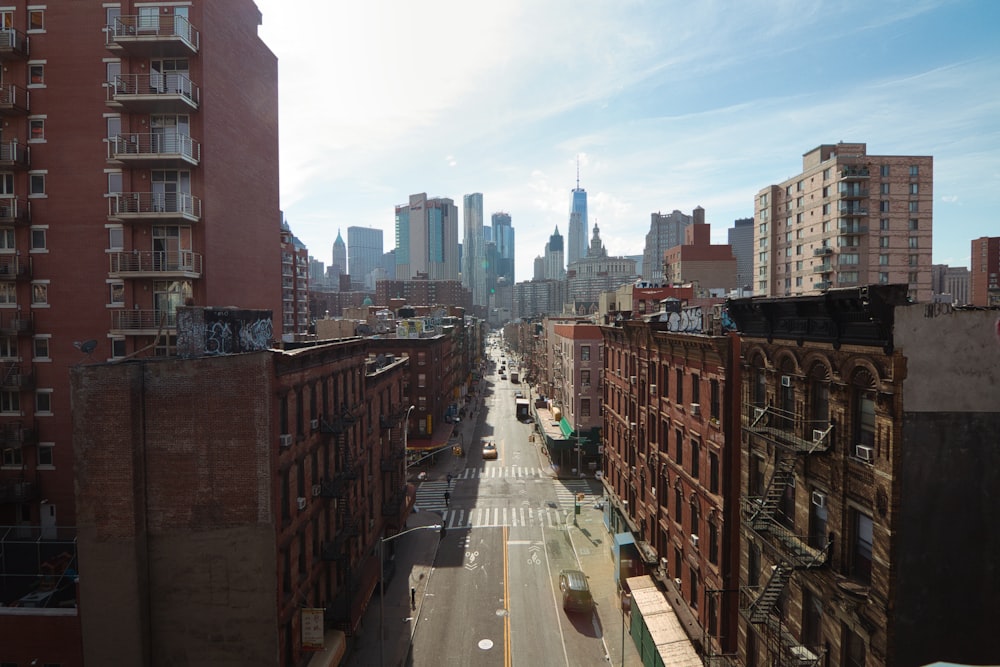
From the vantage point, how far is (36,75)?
3219 cm

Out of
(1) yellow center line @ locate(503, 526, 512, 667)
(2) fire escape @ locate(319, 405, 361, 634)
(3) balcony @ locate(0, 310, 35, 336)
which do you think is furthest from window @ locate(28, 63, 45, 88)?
(1) yellow center line @ locate(503, 526, 512, 667)

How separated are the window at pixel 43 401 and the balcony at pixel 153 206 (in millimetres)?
12820

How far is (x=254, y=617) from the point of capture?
21.2m

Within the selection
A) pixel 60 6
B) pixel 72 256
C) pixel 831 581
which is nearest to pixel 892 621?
pixel 831 581

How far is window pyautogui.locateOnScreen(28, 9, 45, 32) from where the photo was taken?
105 feet

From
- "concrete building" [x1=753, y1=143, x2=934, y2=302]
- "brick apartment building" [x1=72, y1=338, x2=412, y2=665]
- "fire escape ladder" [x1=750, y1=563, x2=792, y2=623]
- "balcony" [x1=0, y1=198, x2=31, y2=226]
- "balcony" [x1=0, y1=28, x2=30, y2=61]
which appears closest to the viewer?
"fire escape ladder" [x1=750, y1=563, x2=792, y2=623]

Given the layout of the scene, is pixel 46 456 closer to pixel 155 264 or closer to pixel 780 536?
pixel 155 264

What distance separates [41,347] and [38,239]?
7.07 metres

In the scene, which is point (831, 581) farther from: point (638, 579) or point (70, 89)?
point (70, 89)

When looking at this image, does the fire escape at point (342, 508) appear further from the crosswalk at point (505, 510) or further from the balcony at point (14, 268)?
the balcony at point (14, 268)

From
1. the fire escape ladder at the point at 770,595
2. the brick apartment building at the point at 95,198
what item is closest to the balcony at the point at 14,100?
the brick apartment building at the point at 95,198

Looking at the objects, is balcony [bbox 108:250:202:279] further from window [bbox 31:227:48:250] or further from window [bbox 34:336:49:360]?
window [bbox 34:336:49:360]

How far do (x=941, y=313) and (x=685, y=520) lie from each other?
18462 millimetres

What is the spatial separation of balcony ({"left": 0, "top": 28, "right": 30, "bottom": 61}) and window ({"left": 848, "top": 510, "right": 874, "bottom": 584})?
164 feet
